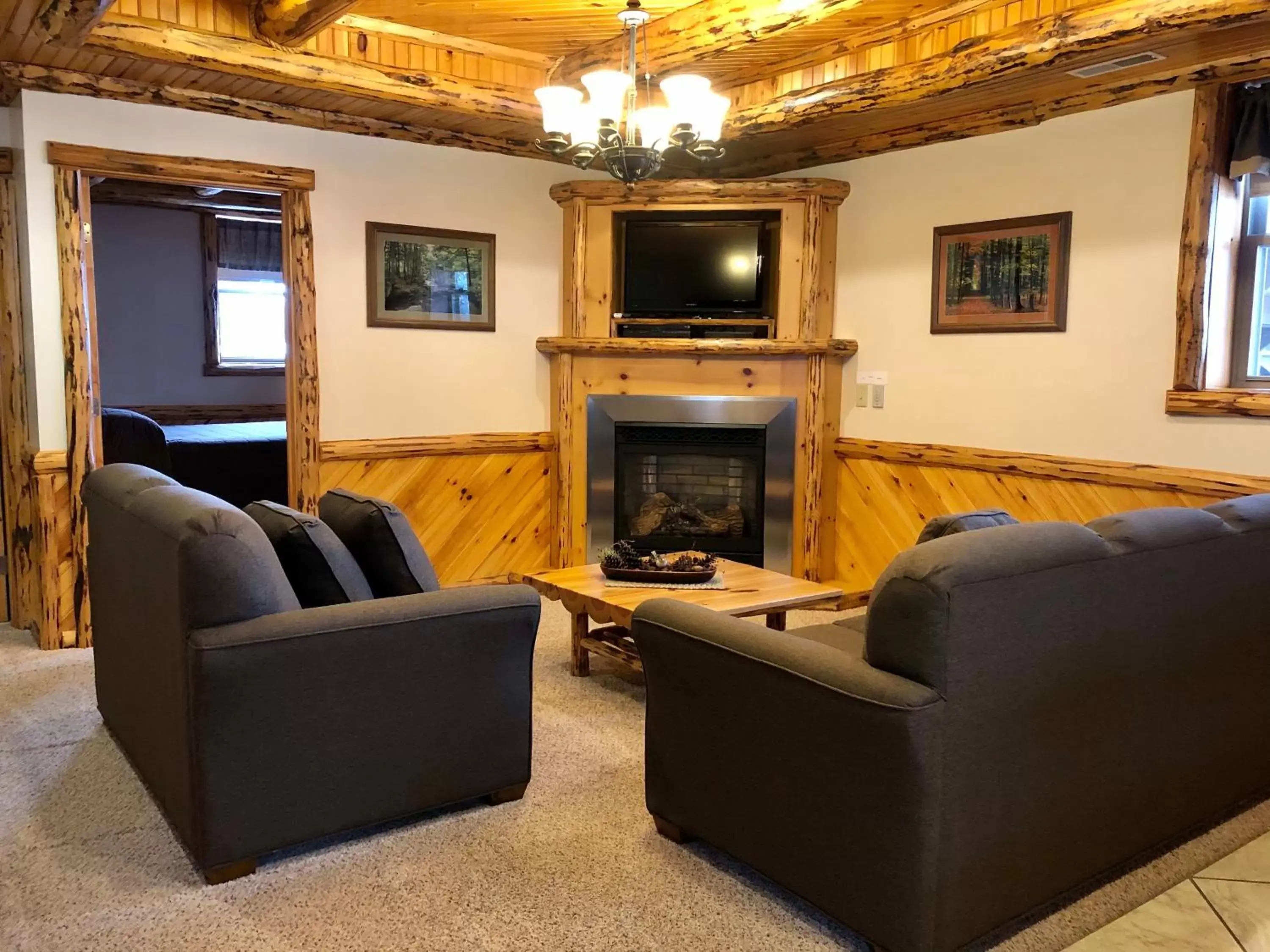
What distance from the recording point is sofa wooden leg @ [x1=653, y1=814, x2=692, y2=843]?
2.61 m

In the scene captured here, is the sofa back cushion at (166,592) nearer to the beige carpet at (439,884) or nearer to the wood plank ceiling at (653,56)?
the beige carpet at (439,884)

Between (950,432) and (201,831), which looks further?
(950,432)

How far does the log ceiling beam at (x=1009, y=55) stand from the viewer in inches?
125

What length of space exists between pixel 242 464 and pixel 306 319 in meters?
1.77

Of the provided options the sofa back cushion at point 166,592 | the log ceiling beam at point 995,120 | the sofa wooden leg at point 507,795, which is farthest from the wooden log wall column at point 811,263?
the sofa back cushion at point 166,592

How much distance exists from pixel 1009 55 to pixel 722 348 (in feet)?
6.80

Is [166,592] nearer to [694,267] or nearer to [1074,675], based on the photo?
[1074,675]

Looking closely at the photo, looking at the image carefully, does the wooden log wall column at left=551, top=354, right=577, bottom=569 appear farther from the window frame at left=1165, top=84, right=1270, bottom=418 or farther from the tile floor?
the tile floor

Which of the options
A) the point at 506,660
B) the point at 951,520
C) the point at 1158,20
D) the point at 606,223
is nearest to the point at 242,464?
the point at 606,223

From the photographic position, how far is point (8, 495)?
15.1 feet

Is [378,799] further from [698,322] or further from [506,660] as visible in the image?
[698,322]

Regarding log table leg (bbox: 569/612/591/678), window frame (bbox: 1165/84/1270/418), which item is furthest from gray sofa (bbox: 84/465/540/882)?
window frame (bbox: 1165/84/1270/418)

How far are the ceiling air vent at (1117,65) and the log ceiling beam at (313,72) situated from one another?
2374mm

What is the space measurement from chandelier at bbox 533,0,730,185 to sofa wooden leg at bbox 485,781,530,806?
2086mm
